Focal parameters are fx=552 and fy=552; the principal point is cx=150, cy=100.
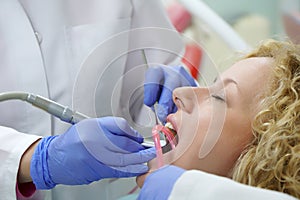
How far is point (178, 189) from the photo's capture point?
2.98ft

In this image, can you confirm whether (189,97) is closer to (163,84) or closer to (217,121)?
(217,121)

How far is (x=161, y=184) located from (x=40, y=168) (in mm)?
303

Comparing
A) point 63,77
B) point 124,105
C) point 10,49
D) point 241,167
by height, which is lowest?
point 241,167

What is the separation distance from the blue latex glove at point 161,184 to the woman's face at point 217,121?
186 millimetres

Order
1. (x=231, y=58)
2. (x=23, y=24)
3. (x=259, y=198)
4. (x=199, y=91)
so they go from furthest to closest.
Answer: (x=231, y=58) < (x=23, y=24) < (x=199, y=91) < (x=259, y=198)

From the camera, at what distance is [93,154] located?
1.08m

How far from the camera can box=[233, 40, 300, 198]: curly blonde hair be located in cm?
105

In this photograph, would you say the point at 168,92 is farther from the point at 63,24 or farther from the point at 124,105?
the point at 63,24

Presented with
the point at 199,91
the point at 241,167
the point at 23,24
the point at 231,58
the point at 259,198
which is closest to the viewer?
the point at 259,198

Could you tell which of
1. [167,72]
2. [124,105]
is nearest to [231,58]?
[167,72]

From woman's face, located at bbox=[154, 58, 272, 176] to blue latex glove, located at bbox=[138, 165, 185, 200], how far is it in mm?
186

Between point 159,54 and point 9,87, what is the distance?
16.6 inches

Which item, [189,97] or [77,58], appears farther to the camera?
[77,58]

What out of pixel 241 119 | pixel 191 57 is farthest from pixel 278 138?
pixel 191 57
